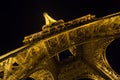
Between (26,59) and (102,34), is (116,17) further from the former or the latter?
(26,59)

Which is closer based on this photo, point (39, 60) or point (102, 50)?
point (39, 60)

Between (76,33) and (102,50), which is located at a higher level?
(102,50)

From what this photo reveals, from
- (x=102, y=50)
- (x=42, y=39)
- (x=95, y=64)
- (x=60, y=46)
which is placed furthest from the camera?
(x=95, y=64)

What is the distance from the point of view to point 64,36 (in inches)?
638

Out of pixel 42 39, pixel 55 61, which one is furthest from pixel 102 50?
pixel 42 39

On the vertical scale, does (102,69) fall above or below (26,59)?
above

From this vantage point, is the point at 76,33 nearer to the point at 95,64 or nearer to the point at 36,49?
the point at 36,49

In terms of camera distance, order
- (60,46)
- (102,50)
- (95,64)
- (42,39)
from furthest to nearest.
Result: (95,64) → (102,50) → (60,46) → (42,39)

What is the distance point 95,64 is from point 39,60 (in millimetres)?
7347

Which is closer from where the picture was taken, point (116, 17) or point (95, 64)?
point (116, 17)

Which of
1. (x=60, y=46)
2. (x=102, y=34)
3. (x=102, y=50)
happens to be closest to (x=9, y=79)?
(x=60, y=46)

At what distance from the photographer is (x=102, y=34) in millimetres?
16016

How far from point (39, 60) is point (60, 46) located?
1.24 metres

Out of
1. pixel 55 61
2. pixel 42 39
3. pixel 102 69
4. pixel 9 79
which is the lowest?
pixel 9 79
